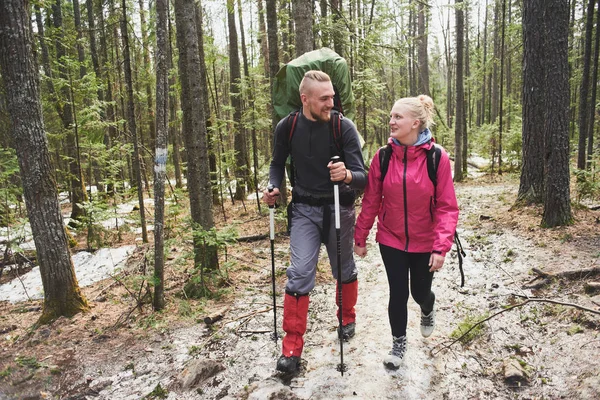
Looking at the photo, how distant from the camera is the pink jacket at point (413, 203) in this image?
3081mm

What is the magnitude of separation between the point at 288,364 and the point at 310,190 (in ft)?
5.33

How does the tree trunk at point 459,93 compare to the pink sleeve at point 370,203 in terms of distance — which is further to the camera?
the tree trunk at point 459,93

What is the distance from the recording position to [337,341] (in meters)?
4.02

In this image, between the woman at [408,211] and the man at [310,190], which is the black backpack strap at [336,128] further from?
the woman at [408,211]

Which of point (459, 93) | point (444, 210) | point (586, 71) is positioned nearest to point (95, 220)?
point (444, 210)

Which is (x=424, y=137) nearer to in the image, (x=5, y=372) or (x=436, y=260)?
(x=436, y=260)

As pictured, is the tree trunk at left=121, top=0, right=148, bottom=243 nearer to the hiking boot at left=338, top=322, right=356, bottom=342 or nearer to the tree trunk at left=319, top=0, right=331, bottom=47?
the tree trunk at left=319, top=0, right=331, bottom=47

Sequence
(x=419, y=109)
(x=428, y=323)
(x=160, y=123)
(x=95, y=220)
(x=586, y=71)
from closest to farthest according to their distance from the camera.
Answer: (x=419, y=109)
(x=428, y=323)
(x=160, y=123)
(x=95, y=220)
(x=586, y=71)

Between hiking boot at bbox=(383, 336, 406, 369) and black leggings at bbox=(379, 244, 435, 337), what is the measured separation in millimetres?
63

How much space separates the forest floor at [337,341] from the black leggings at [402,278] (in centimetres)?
46

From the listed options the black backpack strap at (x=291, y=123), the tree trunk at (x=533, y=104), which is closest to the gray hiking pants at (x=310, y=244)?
the black backpack strap at (x=291, y=123)

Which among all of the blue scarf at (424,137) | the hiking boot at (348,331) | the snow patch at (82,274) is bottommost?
the snow patch at (82,274)

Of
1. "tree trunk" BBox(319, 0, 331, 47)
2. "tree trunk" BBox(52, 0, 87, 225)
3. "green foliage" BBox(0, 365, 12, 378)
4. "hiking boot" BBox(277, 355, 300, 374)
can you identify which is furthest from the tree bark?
"tree trunk" BBox(52, 0, 87, 225)

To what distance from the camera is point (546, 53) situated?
6.47 metres
